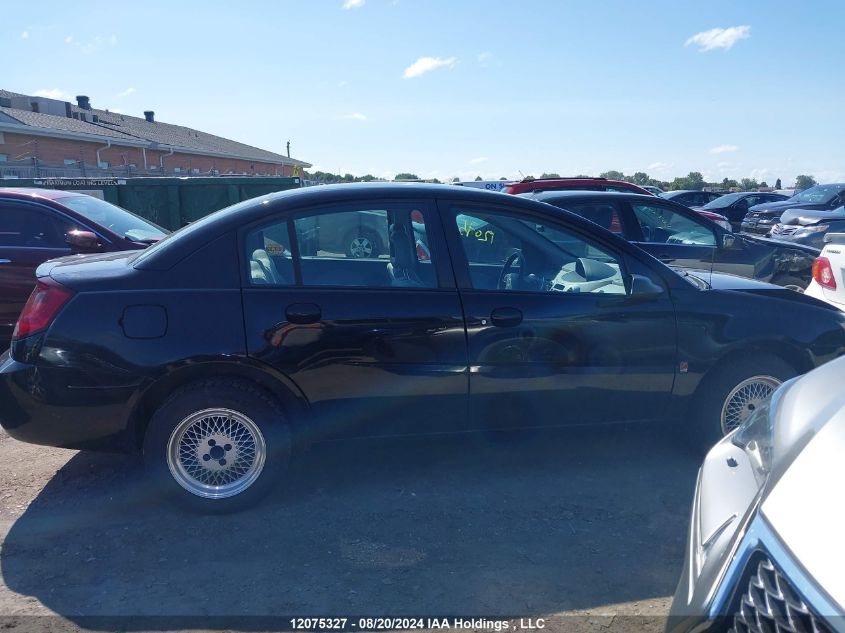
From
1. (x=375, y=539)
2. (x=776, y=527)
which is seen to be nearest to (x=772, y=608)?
(x=776, y=527)

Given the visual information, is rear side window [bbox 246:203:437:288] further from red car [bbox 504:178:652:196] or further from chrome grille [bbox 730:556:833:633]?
red car [bbox 504:178:652:196]

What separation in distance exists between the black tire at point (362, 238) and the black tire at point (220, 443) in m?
0.96

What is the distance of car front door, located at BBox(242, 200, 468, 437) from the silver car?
5.57ft

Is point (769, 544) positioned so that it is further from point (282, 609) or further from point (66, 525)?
point (66, 525)

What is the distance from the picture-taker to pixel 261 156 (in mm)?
48156

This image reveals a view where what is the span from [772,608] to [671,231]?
6.77 meters

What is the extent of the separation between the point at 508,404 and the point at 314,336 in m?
1.16

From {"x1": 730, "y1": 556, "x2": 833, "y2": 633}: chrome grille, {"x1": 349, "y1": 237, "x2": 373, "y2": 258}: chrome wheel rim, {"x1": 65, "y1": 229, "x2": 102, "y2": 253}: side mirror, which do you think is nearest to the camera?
{"x1": 730, "y1": 556, "x2": 833, "y2": 633}: chrome grille

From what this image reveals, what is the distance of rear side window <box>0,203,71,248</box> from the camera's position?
7.25 m

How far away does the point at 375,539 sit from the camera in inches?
142

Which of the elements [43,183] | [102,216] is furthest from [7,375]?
[43,183]

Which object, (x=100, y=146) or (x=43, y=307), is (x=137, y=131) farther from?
(x=43, y=307)

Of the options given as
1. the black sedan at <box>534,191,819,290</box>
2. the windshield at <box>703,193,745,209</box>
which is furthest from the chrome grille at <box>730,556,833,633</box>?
the windshield at <box>703,193,745,209</box>

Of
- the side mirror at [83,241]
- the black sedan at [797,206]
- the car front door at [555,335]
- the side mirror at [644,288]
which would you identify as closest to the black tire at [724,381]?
the car front door at [555,335]
